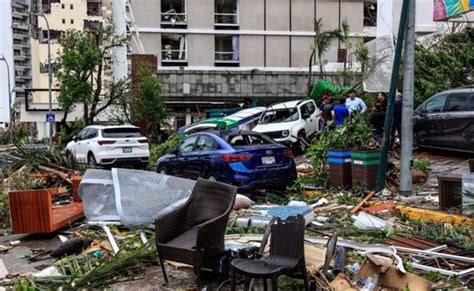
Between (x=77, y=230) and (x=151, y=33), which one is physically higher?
(x=151, y=33)

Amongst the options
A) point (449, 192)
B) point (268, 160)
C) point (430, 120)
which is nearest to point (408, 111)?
point (449, 192)

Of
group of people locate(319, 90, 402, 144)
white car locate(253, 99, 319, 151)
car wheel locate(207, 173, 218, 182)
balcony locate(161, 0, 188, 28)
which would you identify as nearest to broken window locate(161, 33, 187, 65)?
balcony locate(161, 0, 188, 28)

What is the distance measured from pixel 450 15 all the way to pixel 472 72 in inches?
159

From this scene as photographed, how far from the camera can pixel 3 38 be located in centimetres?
9188

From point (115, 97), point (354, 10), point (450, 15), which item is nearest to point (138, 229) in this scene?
point (450, 15)

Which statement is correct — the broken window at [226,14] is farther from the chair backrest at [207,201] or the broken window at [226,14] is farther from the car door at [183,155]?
the chair backrest at [207,201]

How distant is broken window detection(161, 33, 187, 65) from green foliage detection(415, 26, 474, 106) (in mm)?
22729

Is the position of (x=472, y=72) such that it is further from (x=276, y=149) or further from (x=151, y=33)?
(x=151, y=33)

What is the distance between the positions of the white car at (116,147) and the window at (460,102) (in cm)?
1097

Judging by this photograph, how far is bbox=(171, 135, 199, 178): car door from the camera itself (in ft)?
44.1

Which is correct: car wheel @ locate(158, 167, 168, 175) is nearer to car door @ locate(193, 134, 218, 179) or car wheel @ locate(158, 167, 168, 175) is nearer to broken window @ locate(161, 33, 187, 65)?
car door @ locate(193, 134, 218, 179)

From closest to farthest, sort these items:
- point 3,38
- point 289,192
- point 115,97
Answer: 1. point 289,192
2. point 115,97
3. point 3,38

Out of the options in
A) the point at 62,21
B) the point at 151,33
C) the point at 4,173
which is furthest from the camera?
the point at 62,21

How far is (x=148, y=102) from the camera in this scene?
28.7 metres
